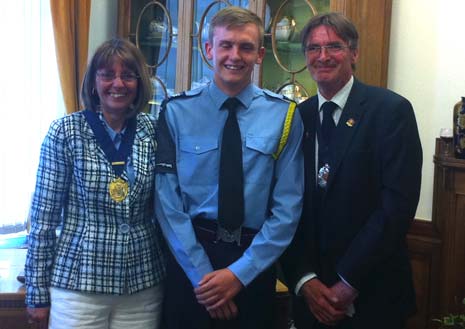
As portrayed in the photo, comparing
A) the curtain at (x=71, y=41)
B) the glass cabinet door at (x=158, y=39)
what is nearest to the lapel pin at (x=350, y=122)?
the glass cabinet door at (x=158, y=39)

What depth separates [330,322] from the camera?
1.52 meters

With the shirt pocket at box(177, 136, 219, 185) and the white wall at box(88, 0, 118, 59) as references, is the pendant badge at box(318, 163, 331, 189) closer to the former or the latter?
the shirt pocket at box(177, 136, 219, 185)

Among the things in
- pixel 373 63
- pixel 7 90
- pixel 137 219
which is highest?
pixel 373 63

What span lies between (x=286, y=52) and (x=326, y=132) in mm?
1040

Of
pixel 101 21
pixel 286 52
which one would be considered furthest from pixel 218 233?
pixel 101 21

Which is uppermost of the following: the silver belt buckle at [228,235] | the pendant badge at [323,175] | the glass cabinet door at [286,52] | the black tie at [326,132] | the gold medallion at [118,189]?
the glass cabinet door at [286,52]

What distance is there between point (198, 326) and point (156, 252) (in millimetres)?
246

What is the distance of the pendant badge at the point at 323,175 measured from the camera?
151 cm

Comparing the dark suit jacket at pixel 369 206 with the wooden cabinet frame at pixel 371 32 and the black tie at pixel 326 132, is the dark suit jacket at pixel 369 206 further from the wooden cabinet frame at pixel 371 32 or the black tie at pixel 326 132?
the wooden cabinet frame at pixel 371 32

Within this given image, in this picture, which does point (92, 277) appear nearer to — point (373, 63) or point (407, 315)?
point (407, 315)

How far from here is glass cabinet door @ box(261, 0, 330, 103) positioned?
2436 millimetres

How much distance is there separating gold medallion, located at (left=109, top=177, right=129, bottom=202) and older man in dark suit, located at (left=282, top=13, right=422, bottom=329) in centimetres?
54

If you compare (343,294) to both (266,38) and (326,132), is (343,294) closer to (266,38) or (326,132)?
(326,132)

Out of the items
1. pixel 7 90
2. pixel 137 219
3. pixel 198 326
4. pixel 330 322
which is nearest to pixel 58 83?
pixel 7 90
